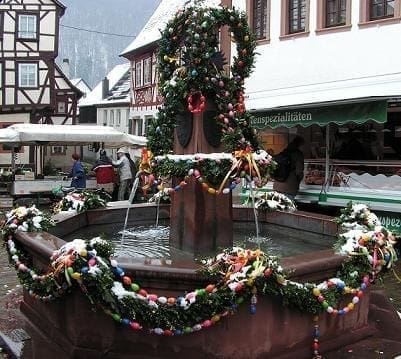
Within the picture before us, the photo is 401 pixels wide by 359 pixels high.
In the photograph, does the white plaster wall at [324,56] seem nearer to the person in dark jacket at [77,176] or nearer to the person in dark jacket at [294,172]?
the person in dark jacket at [294,172]

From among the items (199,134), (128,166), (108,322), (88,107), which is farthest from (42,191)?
(88,107)

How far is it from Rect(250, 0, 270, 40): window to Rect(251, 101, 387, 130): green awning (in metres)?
5.13

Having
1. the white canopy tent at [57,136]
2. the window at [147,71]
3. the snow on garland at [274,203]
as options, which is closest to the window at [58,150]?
the window at [147,71]

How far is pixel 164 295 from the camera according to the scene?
4.90 meters

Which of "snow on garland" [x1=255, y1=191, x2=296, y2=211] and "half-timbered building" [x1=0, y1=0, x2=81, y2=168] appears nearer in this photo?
"snow on garland" [x1=255, y1=191, x2=296, y2=211]

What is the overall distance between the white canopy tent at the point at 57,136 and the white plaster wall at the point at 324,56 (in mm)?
4577

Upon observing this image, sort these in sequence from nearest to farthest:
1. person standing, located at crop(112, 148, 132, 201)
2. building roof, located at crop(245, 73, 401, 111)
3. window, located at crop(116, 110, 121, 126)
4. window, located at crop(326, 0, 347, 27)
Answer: building roof, located at crop(245, 73, 401, 111) < window, located at crop(326, 0, 347, 27) < person standing, located at crop(112, 148, 132, 201) < window, located at crop(116, 110, 121, 126)

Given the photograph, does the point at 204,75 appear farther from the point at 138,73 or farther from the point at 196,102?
the point at 138,73

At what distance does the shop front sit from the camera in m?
12.9

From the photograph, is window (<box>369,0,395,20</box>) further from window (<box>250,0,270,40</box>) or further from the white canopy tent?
the white canopy tent

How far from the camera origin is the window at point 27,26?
108ft

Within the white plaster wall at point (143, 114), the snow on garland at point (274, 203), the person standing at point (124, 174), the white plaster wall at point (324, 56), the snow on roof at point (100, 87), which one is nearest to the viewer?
the snow on garland at point (274, 203)

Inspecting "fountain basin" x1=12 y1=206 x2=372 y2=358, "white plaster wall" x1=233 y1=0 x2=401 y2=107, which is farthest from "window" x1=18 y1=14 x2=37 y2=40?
"fountain basin" x1=12 y1=206 x2=372 y2=358

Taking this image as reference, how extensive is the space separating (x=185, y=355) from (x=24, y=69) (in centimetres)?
3049
